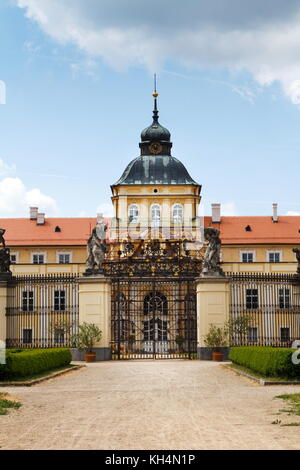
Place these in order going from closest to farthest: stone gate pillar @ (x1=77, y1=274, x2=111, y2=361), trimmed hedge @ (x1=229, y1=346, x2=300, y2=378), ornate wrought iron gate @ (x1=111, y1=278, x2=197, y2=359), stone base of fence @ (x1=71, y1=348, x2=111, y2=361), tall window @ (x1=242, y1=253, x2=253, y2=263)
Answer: trimmed hedge @ (x1=229, y1=346, x2=300, y2=378) → stone base of fence @ (x1=71, y1=348, x2=111, y2=361) → stone gate pillar @ (x1=77, y1=274, x2=111, y2=361) → ornate wrought iron gate @ (x1=111, y1=278, x2=197, y2=359) → tall window @ (x1=242, y1=253, x2=253, y2=263)

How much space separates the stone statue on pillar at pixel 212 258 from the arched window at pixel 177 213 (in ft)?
110

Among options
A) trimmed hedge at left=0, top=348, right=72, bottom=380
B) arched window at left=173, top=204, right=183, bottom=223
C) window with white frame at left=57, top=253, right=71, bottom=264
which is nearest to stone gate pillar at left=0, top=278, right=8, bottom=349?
trimmed hedge at left=0, top=348, right=72, bottom=380

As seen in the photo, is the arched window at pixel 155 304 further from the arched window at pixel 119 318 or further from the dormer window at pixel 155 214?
the dormer window at pixel 155 214

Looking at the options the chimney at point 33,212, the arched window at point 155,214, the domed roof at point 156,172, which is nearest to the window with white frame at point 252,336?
the arched window at point 155,214

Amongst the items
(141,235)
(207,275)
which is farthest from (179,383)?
(141,235)

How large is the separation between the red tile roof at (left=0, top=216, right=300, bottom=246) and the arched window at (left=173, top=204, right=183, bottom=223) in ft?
9.65

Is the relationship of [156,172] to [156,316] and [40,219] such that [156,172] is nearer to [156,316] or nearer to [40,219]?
[40,219]

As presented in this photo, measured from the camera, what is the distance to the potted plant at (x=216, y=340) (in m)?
30.6

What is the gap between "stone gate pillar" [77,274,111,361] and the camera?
103ft

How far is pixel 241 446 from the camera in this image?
31.7ft

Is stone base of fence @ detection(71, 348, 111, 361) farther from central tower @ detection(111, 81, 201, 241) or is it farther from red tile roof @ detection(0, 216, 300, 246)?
red tile roof @ detection(0, 216, 300, 246)

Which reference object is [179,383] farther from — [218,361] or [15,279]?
[15,279]

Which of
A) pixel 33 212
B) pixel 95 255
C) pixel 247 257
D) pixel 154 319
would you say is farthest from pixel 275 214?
pixel 95 255

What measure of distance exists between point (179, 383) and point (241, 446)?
33.6 ft
